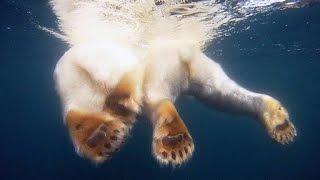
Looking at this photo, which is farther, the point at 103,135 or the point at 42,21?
the point at 42,21

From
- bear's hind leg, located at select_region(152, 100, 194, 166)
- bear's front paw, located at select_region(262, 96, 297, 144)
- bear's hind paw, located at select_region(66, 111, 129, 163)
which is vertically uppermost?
bear's hind paw, located at select_region(66, 111, 129, 163)

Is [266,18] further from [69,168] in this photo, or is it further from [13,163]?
[13,163]

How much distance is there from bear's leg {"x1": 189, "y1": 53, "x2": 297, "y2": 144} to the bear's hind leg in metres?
1.58

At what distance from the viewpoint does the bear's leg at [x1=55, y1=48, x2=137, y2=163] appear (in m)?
3.52

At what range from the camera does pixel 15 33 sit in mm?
15375

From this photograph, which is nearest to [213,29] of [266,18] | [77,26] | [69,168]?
[266,18]

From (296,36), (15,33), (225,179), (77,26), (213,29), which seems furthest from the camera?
(225,179)

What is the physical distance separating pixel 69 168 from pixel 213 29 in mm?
17307

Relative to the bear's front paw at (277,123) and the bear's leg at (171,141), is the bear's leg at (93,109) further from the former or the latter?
the bear's front paw at (277,123)

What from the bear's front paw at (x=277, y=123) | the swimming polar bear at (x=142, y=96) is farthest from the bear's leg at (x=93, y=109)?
Answer: the bear's front paw at (x=277, y=123)

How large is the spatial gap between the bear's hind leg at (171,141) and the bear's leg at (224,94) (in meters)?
1.58

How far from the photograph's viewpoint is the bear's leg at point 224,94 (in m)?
4.87

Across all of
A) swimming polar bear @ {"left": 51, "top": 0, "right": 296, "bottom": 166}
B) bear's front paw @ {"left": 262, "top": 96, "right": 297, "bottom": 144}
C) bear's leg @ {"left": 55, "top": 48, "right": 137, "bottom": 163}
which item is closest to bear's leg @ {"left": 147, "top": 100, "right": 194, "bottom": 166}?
swimming polar bear @ {"left": 51, "top": 0, "right": 296, "bottom": 166}

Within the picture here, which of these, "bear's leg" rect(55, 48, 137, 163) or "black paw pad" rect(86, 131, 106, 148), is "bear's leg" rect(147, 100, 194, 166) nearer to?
"bear's leg" rect(55, 48, 137, 163)
